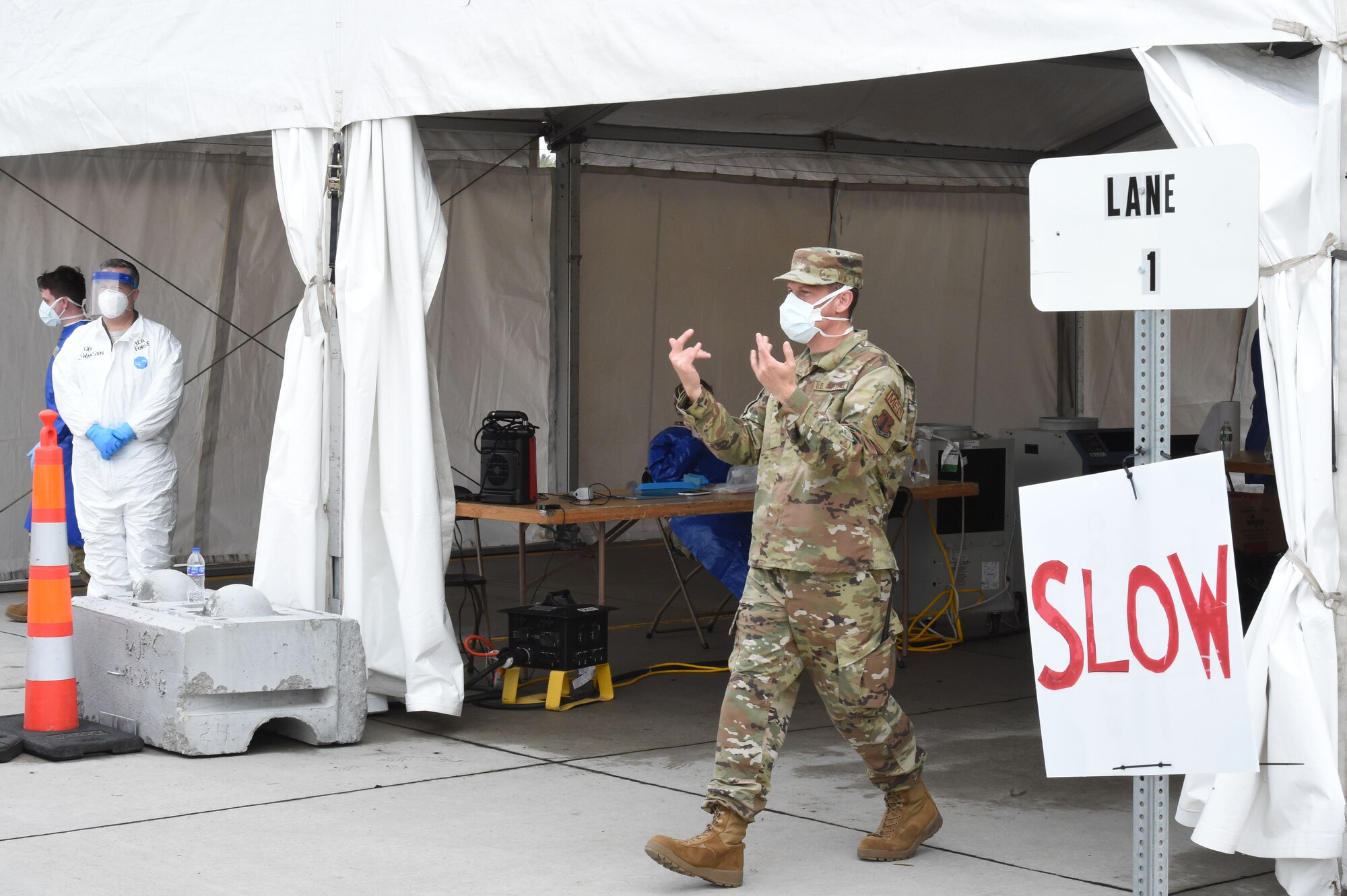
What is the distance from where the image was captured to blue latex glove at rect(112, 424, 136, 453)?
7859mm

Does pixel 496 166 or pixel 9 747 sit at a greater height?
pixel 496 166

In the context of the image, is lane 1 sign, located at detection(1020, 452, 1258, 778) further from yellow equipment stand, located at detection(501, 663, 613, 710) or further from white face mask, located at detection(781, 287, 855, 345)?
yellow equipment stand, located at detection(501, 663, 613, 710)

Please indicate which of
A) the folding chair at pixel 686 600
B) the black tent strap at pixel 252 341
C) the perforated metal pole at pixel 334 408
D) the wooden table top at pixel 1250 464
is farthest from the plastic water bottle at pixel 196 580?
the wooden table top at pixel 1250 464

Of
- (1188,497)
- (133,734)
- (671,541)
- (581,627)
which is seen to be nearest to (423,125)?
(671,541)

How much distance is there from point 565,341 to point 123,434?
4792 millimetres

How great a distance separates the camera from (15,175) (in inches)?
404

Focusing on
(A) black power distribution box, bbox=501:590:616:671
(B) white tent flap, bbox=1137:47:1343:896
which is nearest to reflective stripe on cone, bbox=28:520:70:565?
(A) black power distribution box, bbox=501:590:616:671

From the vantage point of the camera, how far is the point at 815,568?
4.52 meters

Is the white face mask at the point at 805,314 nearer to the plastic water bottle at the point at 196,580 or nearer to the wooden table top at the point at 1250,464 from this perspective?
the plastic water bottle at the point at 196,580

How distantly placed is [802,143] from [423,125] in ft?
9.97

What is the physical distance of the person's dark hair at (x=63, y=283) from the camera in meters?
9.20

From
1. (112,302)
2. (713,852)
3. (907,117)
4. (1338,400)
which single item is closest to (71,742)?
(112,302)

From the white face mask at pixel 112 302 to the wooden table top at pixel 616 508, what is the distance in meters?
2.05

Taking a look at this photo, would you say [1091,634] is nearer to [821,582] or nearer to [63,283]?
[821,582]
